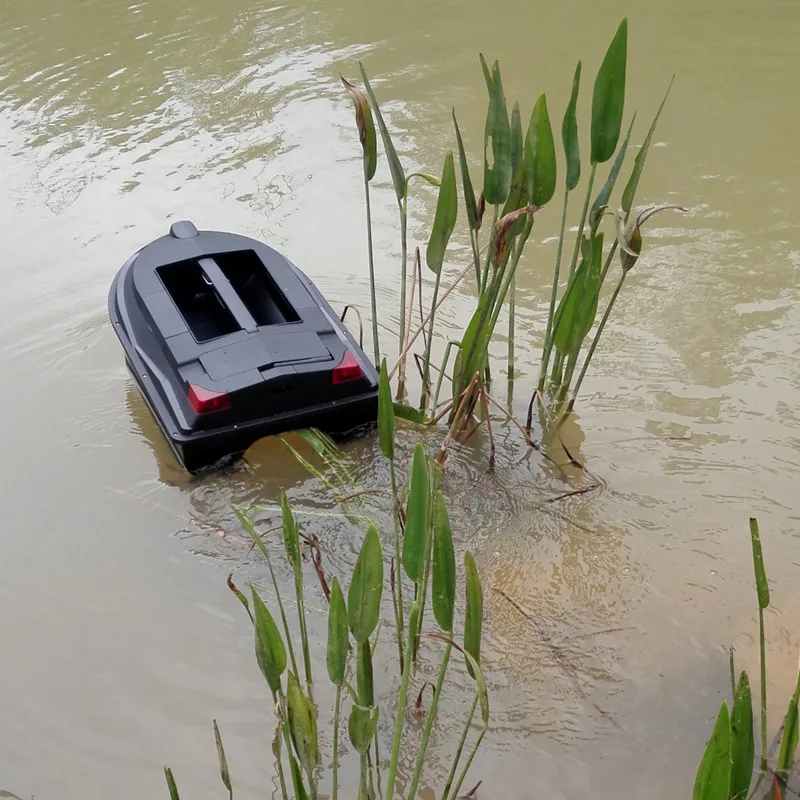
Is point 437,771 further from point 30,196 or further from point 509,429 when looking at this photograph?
point 30,196

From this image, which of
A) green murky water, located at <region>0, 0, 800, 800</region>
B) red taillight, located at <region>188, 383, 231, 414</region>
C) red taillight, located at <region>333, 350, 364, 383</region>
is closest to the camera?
green murky water, located at <region>0, 0, 800, 800</region>

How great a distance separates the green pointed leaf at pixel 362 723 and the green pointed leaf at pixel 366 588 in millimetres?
101

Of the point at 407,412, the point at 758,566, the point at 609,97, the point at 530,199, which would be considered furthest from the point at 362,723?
the point at 609,97

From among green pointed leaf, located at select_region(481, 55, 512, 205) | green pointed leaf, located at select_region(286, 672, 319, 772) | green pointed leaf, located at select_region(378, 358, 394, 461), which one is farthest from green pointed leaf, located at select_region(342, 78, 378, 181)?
green pointed leaf, located at select_region(286, 672, 319, 772)

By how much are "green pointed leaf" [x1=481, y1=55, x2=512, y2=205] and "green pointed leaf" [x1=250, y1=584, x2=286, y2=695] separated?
4.21 ft

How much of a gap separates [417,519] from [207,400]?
1272mm

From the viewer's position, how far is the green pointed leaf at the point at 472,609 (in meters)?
1.40

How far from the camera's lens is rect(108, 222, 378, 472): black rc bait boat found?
8.63 feet

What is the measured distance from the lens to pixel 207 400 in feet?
8.46

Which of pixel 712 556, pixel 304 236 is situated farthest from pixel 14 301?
pixel 712 556

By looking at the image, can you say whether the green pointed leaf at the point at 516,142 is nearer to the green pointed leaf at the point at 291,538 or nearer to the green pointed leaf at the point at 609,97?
the green pointed leaf at the point at 609,97

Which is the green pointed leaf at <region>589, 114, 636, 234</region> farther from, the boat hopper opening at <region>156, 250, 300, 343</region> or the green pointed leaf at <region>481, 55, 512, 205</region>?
the boat hopper opening at <region>156, 250, 300, 343</region>

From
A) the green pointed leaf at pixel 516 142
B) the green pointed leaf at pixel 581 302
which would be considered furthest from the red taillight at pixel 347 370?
the green pointed leaf at pixel 516 142

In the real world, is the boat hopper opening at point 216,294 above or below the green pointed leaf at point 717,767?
below
